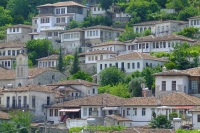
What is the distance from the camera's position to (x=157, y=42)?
118m

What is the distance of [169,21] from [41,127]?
4188cm

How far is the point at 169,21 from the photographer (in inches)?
5015

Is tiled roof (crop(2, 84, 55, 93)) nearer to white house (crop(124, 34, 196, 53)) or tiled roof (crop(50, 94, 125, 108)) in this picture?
tiled roof (crop(50, 94, 125, 108))

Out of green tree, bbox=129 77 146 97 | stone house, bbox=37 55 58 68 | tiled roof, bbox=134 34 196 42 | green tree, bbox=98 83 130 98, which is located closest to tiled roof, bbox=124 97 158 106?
green tree, bbox=129 77 146 97

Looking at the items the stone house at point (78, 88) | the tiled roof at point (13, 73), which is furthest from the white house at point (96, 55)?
the stone house at point (78, 88)

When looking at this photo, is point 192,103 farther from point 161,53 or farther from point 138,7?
point 138,7

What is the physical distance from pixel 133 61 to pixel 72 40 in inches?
955

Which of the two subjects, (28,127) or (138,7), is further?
(138,7)

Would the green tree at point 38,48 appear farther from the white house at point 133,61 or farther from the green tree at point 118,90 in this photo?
the green tree at point 118,90

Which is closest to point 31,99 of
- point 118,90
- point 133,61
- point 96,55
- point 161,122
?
point 118,90

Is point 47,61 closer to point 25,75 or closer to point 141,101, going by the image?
point 25,75

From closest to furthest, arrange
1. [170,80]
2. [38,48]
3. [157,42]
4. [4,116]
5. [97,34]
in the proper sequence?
[4,116] < [170,80] < [157,42] < [38,48] < [97,34]

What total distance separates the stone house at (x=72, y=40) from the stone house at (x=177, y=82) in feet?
118

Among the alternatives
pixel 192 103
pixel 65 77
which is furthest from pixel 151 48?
pixel 192 103
